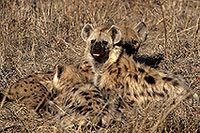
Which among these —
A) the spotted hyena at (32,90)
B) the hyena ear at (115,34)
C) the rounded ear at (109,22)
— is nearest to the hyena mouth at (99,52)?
the hyena ear at (115,34)

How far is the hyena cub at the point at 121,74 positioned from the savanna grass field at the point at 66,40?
0.55ft

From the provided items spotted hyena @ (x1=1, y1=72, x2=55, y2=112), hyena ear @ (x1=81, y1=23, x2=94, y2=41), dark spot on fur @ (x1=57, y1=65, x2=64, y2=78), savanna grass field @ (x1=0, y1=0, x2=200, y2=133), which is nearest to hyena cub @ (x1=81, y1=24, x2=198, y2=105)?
hyena ear @ (x1=81, y1=23, x2=94, y2=41)

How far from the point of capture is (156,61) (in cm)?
470

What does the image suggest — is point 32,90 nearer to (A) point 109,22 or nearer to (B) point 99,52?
(B) point 99,52

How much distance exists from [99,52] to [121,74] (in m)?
0.36

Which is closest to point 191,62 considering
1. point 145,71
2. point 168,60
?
point 168,60

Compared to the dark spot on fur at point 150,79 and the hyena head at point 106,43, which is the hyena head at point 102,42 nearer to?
the hyena head at point 106,43

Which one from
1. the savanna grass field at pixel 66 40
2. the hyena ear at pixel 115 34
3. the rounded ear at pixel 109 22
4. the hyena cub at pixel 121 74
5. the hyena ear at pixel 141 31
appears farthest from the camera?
the rounded ear at pixel 109 22

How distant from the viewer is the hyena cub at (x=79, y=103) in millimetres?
2889

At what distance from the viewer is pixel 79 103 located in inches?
127

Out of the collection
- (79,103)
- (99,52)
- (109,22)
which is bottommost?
(79,103)

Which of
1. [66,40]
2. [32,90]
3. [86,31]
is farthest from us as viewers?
[66,40]

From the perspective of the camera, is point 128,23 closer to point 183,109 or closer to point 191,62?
point 191,62

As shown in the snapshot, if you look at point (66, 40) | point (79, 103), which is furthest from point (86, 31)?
point (79, 103)
